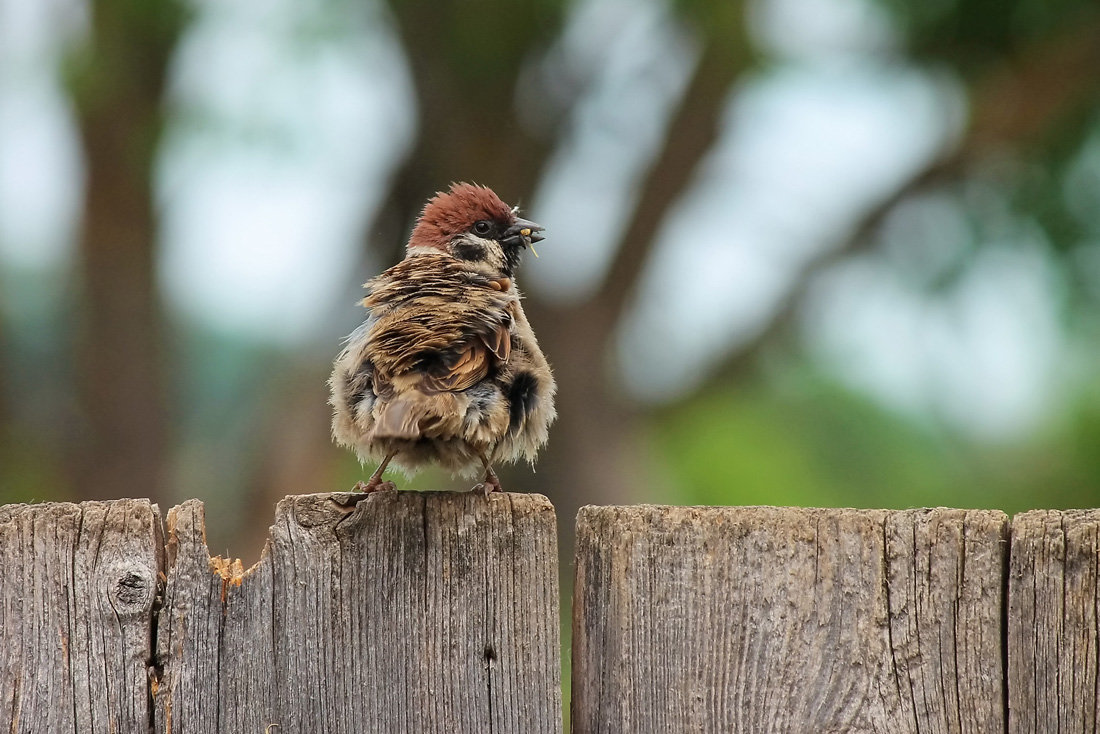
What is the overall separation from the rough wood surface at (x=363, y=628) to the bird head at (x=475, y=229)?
8.43ft

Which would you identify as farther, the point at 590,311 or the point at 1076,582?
the point at 590,311

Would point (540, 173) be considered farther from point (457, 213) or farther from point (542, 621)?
point (542, 621)

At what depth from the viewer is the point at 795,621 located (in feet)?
7.68

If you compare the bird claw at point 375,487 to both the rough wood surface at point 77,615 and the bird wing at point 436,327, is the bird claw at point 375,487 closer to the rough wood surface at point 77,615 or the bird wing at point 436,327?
the bird wing at point 436,327

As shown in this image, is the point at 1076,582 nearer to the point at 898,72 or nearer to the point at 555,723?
the point at 555,723

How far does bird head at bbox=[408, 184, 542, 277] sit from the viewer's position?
16.1 ft

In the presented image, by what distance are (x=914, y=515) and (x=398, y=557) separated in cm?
101

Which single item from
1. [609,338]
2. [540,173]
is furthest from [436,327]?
[609,338]

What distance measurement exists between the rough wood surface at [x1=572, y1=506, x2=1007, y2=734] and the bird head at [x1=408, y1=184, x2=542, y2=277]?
2.64m

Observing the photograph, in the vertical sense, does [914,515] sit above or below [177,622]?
above

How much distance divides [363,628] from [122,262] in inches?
256

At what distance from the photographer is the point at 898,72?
26.0 ft

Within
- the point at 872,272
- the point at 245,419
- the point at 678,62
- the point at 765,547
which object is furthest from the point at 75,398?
the point at 765,547

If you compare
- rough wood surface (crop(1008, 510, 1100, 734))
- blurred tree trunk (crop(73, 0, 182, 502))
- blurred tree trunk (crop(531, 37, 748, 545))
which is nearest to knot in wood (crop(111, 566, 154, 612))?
rough wood surface (crop(1008, 510, 1100, 734))
